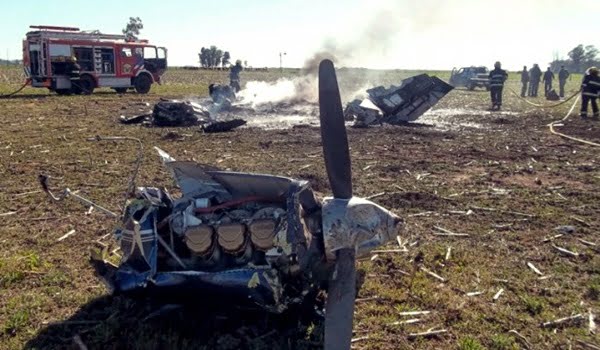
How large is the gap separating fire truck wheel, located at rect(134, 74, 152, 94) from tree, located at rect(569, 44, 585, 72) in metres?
88.2

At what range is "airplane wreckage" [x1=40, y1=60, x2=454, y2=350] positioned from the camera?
12.3 ft

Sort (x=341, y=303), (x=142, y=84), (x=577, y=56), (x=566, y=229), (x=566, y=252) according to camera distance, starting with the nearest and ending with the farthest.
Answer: (x=341, y=303)
(x=566, y=252)
(x=566, y=229)
(x=142, y=84)
(x=577, y=56)

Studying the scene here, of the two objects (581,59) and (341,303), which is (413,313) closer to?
(341,303)

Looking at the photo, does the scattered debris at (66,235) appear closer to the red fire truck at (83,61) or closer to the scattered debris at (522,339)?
the scattered debris at (522,339)

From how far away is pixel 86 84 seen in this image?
28719 mm

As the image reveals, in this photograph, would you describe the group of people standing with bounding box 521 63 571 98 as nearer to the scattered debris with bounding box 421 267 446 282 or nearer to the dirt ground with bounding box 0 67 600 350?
the dirt ground with bounding box 0 67 600 350

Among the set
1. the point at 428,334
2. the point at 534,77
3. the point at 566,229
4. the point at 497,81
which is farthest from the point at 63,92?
the point at 534,77

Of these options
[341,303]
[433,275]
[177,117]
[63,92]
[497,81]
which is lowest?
[433,275]

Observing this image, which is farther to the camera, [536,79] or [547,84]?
[547,84]

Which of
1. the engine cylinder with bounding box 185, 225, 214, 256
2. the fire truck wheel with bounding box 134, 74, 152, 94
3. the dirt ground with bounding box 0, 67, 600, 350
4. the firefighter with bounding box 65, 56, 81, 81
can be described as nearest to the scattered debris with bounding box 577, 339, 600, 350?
the dirt ground with bounding box 0, 67, 600, 350

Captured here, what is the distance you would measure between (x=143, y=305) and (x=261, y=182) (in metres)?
1.63

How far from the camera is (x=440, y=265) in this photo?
18.4ft

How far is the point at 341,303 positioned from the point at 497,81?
21431 mm

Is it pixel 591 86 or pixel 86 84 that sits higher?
pixel 86 84
